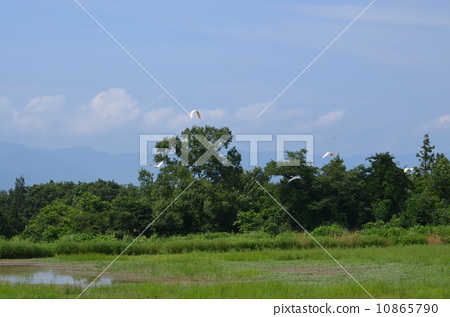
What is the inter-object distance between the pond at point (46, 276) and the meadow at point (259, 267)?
65 centimetres

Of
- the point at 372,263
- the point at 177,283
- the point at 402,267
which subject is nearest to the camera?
the point at 177,283

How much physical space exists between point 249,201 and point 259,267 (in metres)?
19.9

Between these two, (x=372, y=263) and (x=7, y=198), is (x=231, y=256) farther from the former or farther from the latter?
(x=7, y=198)

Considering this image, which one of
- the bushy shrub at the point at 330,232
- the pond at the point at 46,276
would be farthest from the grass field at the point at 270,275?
the bushy shrub at the point at 330,232

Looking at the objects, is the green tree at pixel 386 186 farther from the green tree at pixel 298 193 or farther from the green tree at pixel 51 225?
the green tree at pixel 51 225

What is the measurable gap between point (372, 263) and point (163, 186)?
20176 mm

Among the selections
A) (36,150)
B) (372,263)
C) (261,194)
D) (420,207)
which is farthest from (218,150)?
(36,150)

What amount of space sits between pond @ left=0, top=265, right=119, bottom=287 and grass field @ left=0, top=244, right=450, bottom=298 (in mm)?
609

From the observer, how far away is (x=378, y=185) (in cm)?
3844

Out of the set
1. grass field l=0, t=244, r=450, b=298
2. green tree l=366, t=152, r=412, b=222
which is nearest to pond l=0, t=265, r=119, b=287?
grass field l=0, t=244, r=450, b=298

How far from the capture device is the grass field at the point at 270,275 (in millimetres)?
13078

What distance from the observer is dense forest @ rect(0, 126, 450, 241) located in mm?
34938

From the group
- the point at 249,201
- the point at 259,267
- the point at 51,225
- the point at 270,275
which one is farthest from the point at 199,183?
the point at 270,275

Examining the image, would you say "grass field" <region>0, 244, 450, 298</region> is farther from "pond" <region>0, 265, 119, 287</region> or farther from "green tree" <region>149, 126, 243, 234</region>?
"green tree" <region>149, 126, 243, 234</region>
